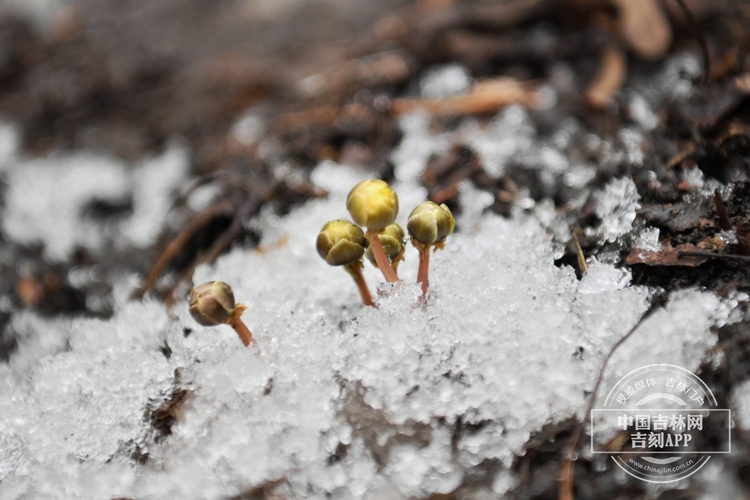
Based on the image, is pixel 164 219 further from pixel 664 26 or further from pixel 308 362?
pixel 664 26

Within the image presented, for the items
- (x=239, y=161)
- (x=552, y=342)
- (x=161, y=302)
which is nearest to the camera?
(x=552, y=342)

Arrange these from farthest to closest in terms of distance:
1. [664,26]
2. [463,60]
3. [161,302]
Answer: [463,60], [664,26], [161,302]

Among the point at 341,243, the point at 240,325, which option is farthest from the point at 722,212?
the point at 240,325

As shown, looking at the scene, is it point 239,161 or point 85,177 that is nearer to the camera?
point 239,161

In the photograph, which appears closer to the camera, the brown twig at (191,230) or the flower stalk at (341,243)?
the flower stalk at (341,243)

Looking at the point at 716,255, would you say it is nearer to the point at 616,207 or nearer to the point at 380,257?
the point at 616,207

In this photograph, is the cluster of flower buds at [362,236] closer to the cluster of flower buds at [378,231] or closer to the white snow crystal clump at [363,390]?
the cluster of flower buds at [378,231]

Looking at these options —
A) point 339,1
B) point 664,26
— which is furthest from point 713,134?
point 339,1

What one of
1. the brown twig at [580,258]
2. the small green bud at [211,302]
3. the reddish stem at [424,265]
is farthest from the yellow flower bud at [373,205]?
the brown twig at [580,258]
